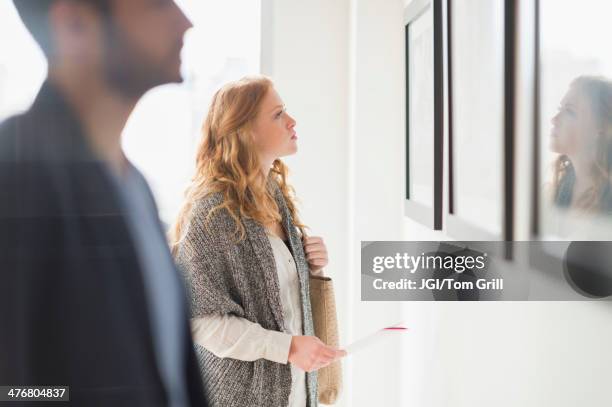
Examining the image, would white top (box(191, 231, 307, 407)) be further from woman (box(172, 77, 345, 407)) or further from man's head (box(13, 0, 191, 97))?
man's head (box(13, 0, 191, 97))

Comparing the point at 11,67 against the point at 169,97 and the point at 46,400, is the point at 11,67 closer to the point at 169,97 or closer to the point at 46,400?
the point at 169,97

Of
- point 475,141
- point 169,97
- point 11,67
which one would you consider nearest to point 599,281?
point 475,141

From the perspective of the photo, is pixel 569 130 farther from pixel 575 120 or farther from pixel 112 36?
pixel 112 36

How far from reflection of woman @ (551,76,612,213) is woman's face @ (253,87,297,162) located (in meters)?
0.41

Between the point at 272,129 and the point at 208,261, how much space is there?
0.71ft

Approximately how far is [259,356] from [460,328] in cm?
27

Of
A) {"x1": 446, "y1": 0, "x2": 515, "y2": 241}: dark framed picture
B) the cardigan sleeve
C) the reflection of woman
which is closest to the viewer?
the reflection of woman

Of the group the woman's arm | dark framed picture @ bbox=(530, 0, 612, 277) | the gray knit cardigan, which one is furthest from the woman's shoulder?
dark framed picture @ bbox=(530, 0, 612, 277)

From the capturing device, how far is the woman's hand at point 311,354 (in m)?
0.85

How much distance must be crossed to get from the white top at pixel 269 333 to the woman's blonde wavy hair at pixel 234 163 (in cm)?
5

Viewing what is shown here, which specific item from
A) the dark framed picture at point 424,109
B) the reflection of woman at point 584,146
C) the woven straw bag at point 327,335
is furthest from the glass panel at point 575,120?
the woven straw bag at point 327,335

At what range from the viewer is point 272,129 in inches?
35.5

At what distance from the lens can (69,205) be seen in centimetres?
62

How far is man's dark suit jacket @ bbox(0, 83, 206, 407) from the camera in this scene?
24.6 inches
